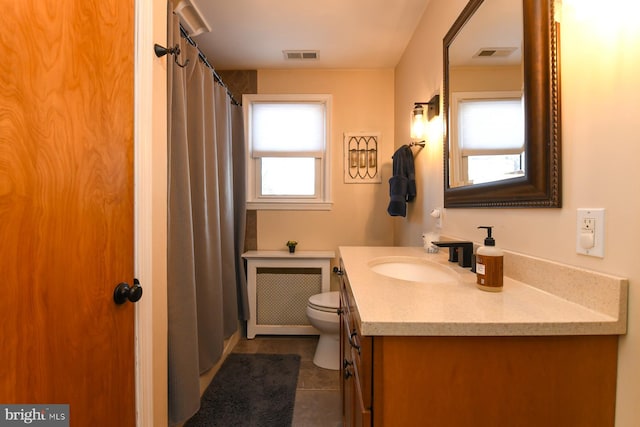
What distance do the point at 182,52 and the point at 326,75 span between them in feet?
4.91

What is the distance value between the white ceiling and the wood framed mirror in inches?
27.0

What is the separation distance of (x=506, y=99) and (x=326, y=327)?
5.43 ft

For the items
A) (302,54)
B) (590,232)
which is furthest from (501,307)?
(302,54)

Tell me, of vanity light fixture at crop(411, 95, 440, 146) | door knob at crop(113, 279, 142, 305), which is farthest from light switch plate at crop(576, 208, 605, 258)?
door knob at crop(113, 279, 142, 305)

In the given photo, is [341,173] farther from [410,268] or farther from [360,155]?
[410,268]

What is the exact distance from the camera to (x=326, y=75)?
2641mm

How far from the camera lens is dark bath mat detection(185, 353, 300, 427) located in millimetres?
1526

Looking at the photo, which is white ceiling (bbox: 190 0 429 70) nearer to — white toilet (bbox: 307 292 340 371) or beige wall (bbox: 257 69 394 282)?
beige wall (bbox: 257 69 394 282)

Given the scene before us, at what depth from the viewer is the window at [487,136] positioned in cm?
94

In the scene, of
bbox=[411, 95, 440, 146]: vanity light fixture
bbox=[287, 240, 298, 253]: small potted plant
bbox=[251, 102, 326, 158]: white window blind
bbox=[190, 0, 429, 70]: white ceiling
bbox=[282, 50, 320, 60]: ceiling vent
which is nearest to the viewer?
bbox=[411, 95, 440, 146]: vanity light fixture

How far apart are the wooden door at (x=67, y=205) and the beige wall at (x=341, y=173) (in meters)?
1.80

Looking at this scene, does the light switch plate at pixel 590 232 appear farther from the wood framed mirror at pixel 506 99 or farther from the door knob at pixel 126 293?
the door knob at pixel 126 293

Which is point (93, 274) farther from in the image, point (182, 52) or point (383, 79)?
point (383, 79)
